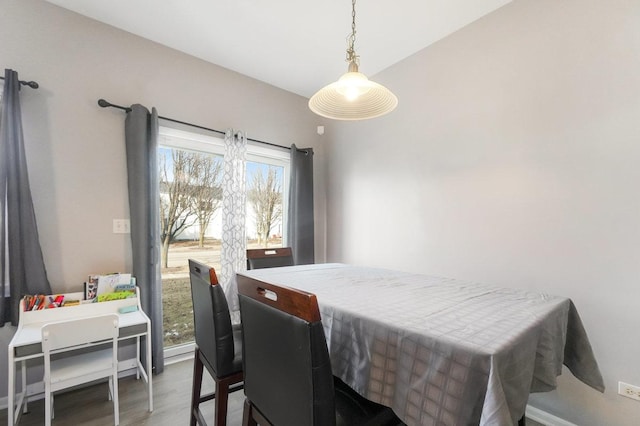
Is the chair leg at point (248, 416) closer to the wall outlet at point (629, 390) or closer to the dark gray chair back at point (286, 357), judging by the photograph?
the dark gray chair back at point (286, 357)

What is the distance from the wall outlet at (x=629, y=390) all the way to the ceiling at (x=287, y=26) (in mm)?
2461

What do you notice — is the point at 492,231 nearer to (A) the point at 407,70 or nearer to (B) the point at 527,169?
(B) the point at 527,169

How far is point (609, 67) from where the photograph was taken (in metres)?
1.55

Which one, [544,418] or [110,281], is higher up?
[110,281]

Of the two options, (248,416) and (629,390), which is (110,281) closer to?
(248,416)

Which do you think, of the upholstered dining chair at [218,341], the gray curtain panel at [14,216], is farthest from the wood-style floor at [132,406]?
the gray curtain panel at [14,216]

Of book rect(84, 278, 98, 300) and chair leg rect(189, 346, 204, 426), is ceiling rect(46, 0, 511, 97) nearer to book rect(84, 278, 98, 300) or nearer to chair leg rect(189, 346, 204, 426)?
book rect(84, 278, 98, 300)

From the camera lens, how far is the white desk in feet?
4.66

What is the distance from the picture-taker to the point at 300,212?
3176mm

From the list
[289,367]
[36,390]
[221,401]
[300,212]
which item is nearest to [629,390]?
[289,367]

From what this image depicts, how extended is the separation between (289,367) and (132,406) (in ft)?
5.54

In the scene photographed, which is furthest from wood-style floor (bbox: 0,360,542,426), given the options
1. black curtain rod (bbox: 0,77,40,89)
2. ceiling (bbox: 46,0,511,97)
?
ceiling (bbox: 46,0,511,97)

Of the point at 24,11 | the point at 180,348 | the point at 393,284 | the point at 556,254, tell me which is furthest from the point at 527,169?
the point at 24,11

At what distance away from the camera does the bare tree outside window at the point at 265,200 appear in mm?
3145
